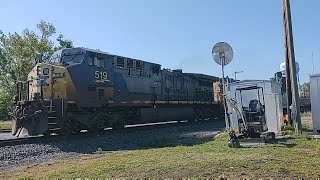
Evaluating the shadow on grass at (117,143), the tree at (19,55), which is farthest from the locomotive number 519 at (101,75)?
the tree at (19,55)

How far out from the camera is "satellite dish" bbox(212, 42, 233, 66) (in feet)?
41.0

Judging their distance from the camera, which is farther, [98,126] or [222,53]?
[98,126]

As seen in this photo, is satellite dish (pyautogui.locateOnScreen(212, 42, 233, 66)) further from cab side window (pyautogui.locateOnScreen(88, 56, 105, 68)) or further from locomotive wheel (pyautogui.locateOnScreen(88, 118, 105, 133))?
locomotive wheel (pyautogui.locateOnScreen(88, 118, 105, 133))

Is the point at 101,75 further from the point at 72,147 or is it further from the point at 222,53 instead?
the point at 222,53

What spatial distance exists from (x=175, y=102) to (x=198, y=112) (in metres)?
4.07

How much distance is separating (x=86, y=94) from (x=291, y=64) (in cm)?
944

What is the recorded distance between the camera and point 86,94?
19078mm

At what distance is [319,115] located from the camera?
16375 millimetres

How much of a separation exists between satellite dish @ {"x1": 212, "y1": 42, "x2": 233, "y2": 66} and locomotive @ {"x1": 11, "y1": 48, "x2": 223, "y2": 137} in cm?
803

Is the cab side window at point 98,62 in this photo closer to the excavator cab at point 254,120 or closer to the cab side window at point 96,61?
the cab side window at point 96,61

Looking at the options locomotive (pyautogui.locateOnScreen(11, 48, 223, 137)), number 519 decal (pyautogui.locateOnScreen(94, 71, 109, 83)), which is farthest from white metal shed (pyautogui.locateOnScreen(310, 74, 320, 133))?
number 519 decal (pyautogui.locateOnScreen(94, 71, 109, 83))

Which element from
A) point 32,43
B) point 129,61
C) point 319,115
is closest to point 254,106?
point 319,115

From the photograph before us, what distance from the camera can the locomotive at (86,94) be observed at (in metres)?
17.3

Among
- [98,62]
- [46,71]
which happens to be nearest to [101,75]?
[98,62]
